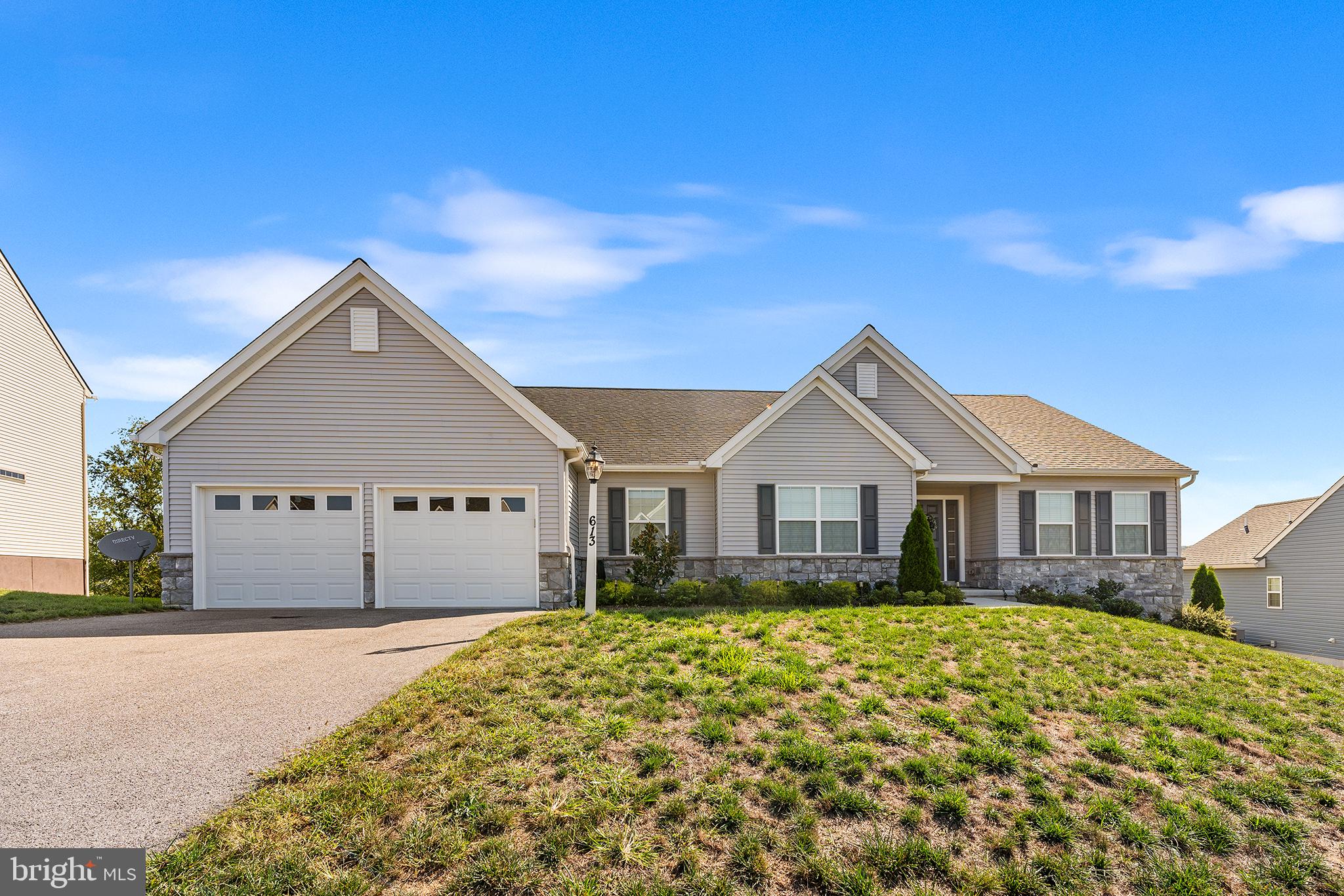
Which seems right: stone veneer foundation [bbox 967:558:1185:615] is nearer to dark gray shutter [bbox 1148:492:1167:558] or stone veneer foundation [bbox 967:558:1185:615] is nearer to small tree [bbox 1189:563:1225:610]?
dark gray shutter [bbox 1148:492:1167:558]

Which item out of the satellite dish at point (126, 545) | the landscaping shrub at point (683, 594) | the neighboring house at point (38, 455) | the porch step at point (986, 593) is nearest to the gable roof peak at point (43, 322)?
the neighboring house at point (38, 455)

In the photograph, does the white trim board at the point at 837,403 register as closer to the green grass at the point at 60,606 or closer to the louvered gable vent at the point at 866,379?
the louvered gable vent at the point at 866,379

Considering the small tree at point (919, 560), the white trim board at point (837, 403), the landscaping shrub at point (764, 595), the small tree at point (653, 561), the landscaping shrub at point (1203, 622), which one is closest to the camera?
the landscaping shrub at point (764, 595)

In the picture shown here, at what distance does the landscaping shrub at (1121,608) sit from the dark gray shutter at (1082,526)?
150 cm

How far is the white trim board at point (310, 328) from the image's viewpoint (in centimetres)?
1606

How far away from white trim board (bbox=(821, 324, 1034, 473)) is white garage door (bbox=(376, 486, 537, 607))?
28.4ft

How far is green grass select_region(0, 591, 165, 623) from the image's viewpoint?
14.8m

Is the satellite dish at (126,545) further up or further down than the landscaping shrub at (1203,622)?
further up

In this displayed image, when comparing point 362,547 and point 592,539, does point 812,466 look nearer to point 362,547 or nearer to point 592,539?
point 592,539

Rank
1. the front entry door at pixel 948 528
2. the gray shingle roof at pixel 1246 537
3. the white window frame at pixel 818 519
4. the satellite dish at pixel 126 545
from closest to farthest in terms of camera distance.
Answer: the satellite dish at pixel 126 545 → the white window frame at pixel 818 519 → the front entry door at pixel 948 528 → the gray shingle roof at pixel 1246 537

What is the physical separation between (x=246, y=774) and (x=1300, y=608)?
32150 mm

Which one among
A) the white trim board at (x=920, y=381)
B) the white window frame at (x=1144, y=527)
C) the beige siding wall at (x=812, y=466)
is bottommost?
the white window frame at (x=1144, y=527)

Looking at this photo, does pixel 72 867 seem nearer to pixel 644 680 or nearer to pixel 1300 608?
pixel 644 680

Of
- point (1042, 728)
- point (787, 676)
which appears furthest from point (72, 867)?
point (1042, 728)
